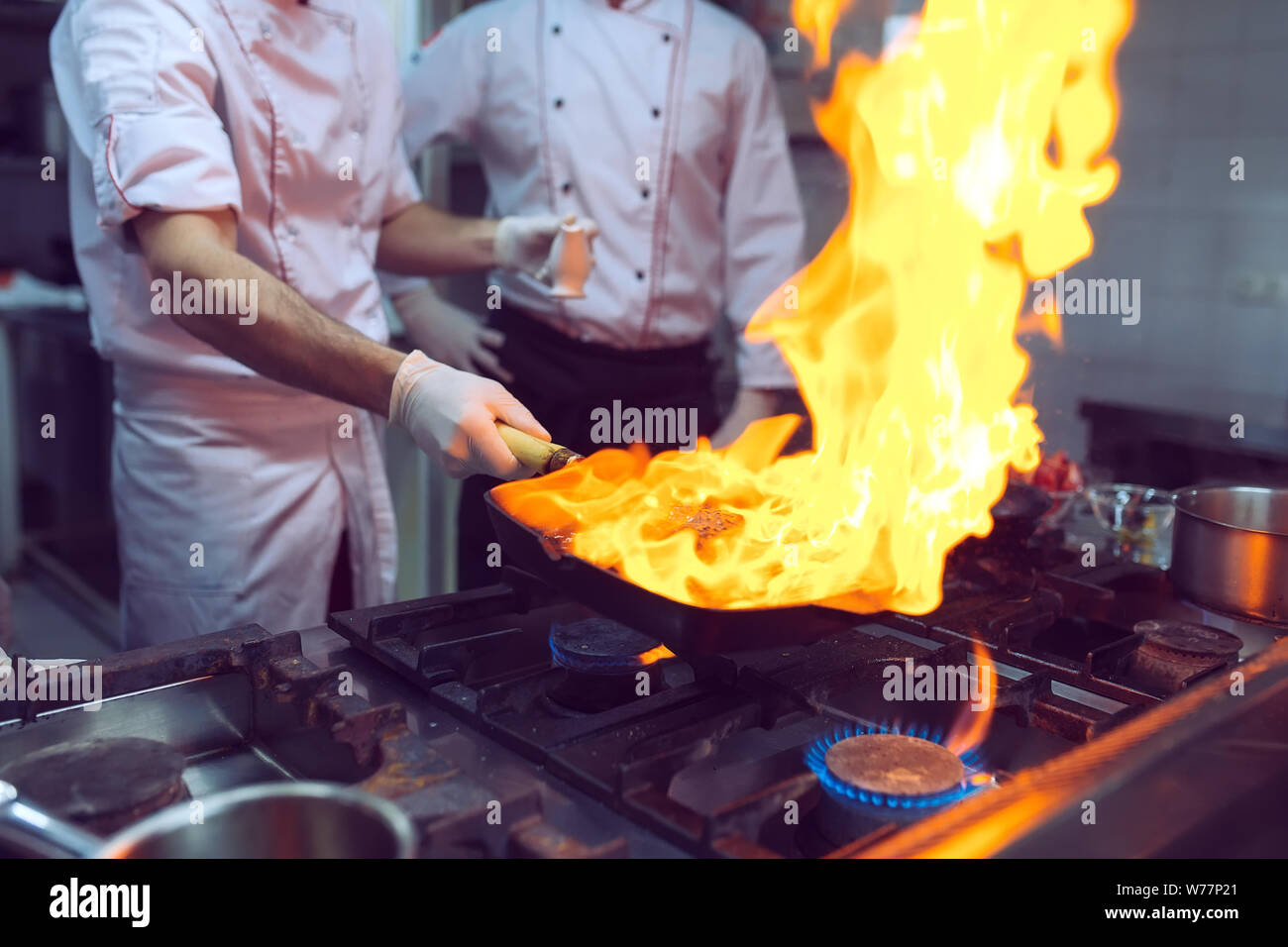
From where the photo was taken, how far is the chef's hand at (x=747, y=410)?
8.10 feet

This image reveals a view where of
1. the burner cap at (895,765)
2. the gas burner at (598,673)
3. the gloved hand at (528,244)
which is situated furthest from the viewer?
the gloved hand at (528,244)

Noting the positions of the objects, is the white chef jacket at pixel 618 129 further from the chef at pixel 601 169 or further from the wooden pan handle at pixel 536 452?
the wooden pan handle at pixel 536 452

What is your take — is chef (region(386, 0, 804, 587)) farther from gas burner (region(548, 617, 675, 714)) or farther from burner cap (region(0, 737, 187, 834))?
burner cap (region(0, 737, 187, 834))

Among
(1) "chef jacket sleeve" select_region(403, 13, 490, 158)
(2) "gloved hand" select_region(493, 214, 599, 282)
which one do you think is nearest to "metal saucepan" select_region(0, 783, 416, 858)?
(2) "gloved hand" select_region(493, 214, 599, 282)

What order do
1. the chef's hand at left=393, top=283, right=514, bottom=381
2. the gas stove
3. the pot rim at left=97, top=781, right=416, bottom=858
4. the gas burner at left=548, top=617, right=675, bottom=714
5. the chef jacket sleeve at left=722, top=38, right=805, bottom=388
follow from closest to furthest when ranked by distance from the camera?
the pot rim at left=97, top=781, right=416, bottom=858
the gas stove
the gas burner at left=548, top=617, right=675, bottom=714
the chef's hand at left=393, top=283, right=514, bottom=381
the chef jacket sleeve at left=722, top=38, right=805, bottom=388

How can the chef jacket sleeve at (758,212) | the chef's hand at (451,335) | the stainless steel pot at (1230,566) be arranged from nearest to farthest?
the stainless steel pot at (1230,566) < the chef's hand at (451,335) < the chef jacket sleeve at (758,212)

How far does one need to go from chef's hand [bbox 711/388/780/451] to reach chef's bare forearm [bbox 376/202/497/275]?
2.19 ft

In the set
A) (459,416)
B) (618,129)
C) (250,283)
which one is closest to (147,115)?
(250,283)

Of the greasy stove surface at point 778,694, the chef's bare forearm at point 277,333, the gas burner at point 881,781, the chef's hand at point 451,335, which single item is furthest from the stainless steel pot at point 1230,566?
the chef's hand at point 451,335

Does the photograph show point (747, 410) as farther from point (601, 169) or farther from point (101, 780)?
point (101, 780)

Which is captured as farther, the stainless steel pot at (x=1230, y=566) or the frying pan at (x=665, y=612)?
the stainless steel pot at (x=1230, y=566)

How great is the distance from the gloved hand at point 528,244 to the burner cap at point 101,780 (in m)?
1.25

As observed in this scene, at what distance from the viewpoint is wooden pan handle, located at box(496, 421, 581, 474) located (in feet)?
3.96
